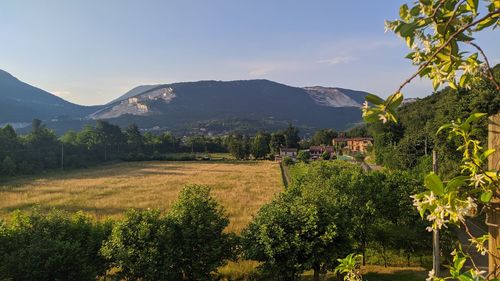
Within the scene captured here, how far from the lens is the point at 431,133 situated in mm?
35844

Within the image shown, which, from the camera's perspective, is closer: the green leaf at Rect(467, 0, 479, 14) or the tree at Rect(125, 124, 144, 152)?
the green leaf at Rect(467, 0, 479, 14)

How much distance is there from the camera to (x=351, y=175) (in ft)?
62.9

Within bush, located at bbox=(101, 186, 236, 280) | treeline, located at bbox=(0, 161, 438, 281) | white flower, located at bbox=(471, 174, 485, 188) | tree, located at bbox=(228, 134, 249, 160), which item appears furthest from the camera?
tree, located at bbox=(228, 134, 249, 160)

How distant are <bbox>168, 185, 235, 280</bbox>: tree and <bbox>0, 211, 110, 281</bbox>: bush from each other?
8.35 feet

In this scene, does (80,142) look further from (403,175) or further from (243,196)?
(403,175)

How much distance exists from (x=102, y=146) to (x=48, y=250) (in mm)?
71456

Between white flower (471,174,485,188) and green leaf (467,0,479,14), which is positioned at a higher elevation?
green leaf (467,0,479,14)

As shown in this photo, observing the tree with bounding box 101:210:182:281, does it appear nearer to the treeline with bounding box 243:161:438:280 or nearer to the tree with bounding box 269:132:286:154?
the treeline with bounding box 243:161:438:280

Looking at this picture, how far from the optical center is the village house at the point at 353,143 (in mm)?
93213

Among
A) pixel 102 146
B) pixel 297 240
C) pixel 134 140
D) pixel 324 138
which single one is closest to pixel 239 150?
pixel 134 140

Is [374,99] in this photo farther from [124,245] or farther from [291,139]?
[291,139]

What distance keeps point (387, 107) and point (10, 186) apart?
153 ft

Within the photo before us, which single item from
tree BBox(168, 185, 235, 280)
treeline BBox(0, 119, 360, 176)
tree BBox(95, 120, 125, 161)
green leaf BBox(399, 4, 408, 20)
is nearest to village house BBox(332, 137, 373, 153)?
treeline BBox(0, 119, 360, 176)

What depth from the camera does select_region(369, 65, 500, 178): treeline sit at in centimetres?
2642
